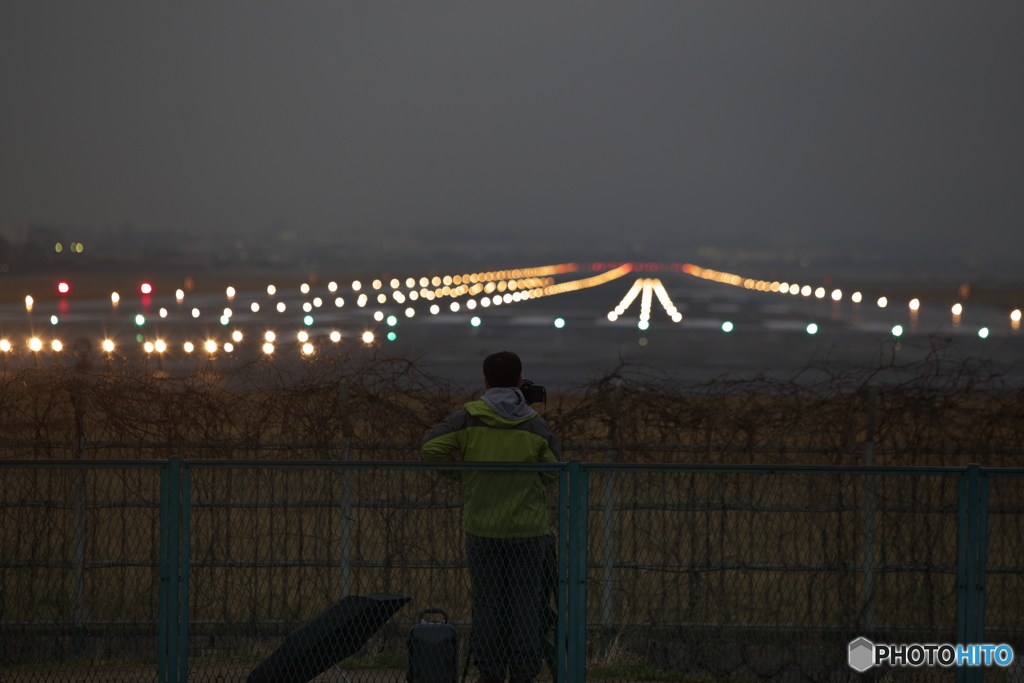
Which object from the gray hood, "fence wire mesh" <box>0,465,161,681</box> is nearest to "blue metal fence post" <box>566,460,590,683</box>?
the gray hood

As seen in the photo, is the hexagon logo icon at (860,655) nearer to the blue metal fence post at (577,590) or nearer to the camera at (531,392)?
the blue metal fence post at (577,590)

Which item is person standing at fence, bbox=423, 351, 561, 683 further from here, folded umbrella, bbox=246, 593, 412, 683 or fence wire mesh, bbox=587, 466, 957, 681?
fence wire mesh, bbox=587, 466, 957, 681

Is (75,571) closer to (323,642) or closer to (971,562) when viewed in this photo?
(323,642)

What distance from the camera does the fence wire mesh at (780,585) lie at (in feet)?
30.1

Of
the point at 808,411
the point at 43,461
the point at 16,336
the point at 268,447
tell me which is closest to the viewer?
the point at 43,461

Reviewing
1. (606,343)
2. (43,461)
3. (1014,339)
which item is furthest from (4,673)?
(1014,339)

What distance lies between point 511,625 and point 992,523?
5.85 meters

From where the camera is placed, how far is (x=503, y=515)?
283 inches

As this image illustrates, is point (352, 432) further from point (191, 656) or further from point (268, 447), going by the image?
point (191, 656)

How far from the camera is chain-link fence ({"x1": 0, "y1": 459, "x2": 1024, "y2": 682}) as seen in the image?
733 cm

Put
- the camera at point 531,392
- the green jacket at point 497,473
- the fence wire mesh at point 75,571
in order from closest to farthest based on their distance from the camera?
the green jacket at point 497,473 < the camera at point 531,392 < the fence wire mesh at point 75,571

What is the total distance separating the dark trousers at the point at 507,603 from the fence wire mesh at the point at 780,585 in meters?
1.59

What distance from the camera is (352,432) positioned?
10758 mm

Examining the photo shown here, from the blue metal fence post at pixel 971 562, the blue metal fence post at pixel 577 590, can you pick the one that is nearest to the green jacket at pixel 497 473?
the blue metal fence post at pixel 577 590
